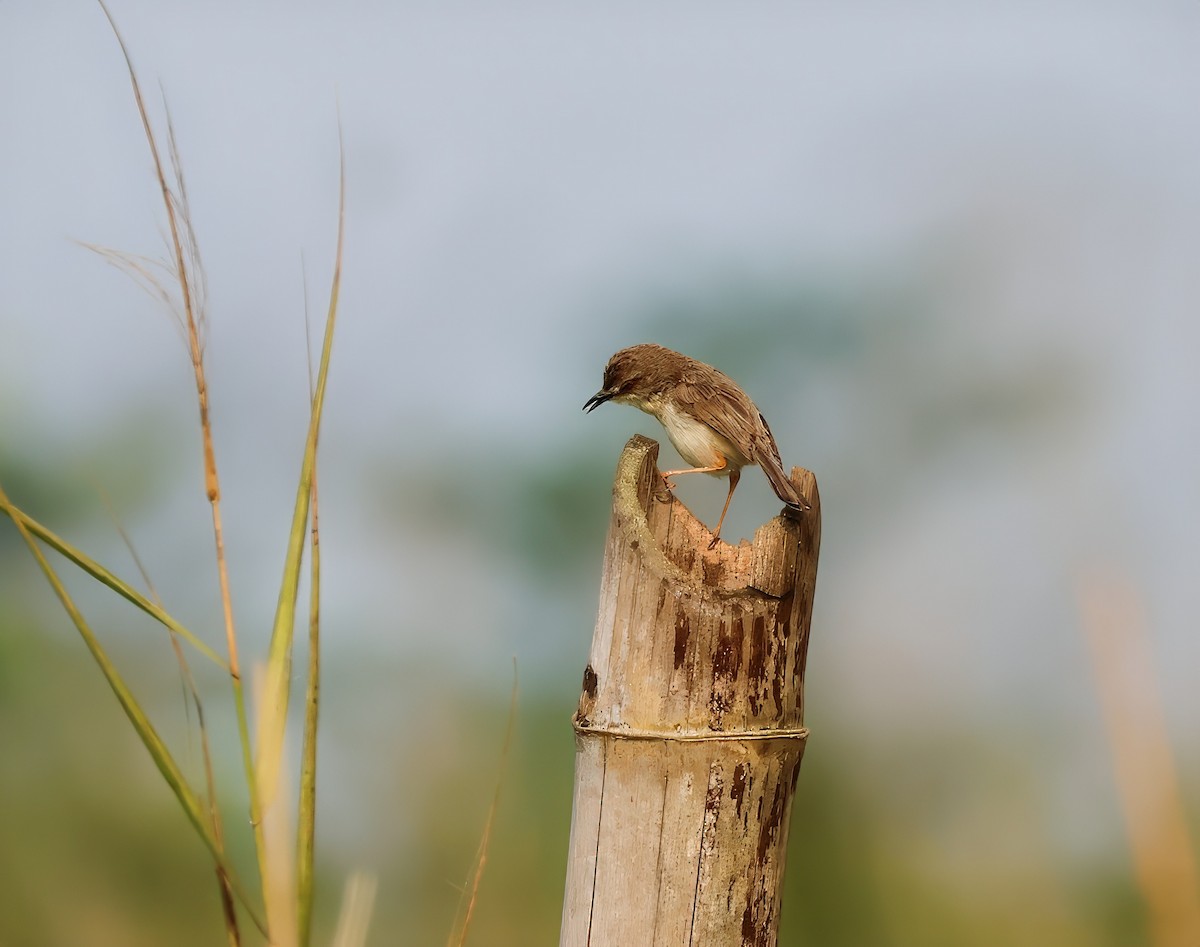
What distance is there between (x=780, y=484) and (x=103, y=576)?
149 centimetres

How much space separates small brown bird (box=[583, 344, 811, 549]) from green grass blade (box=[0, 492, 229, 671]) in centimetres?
156

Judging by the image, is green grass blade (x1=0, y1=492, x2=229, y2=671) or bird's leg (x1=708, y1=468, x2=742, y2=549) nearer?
green grass blade (x1=0, y1=492, x2=229, y2=671)

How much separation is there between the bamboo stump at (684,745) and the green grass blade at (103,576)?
31.5 inches

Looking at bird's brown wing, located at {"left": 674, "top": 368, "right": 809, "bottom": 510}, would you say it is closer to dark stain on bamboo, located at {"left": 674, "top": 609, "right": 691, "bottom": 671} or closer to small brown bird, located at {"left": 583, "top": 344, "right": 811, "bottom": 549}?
small brown bird, located at {"left": 583, "top": 344, "right": 811, "bottom": 549}

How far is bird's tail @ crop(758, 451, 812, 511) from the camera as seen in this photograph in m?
2.37

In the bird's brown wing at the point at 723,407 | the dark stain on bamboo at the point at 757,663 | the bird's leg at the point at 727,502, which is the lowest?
the dark stain on bamboo at the point at 757,663

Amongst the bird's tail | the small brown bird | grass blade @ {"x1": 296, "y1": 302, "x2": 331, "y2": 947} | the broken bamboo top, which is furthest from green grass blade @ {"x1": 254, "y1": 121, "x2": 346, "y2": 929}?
the small brown bird

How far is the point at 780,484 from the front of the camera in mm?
2545

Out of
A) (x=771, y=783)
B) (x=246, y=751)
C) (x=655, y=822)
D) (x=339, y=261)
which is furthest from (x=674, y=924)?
(x=339, y=261)

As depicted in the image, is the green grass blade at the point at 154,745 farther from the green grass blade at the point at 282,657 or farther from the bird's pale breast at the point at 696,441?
the bird's pale breast at the point at 696,441

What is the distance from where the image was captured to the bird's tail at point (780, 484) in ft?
7.77

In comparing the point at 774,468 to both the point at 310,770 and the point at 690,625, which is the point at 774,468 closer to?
the point at 690,625

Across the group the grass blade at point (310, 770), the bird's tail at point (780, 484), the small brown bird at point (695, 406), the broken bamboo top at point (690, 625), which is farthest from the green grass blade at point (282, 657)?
the small brown bird at point (695, 406)

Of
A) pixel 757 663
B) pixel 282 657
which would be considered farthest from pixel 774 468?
pixel 282 657
